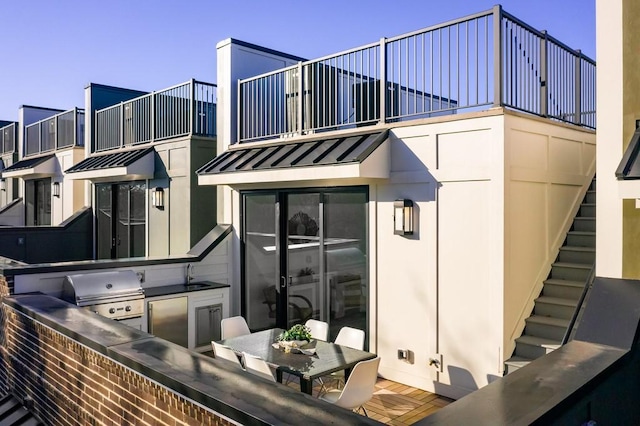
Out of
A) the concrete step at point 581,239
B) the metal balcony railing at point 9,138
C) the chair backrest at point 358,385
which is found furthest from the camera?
the metal balcony railing at point 9,138

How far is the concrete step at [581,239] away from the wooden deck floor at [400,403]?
8.80 ft

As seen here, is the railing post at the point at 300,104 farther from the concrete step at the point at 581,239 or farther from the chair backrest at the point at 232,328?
the concrete step at the point at 581,239

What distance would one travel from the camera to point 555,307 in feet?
19.4

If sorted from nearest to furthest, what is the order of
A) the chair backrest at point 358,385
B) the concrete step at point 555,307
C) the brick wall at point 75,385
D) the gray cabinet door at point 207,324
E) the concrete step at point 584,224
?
1. the brick wall at point 75,385
2. the chair backrest at point 358,385
3. the concrete step at point 555,307
4. the concrete step at point 584,224
5. the gray cabinet door at point 207,324

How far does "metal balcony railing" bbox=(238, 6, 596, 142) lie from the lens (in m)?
5.68

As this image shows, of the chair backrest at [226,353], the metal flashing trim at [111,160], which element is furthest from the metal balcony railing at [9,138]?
the chair backrest at [226,353]

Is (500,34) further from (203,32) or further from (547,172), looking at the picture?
(203,32)

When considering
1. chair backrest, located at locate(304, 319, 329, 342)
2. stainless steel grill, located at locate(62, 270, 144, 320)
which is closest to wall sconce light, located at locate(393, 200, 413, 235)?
chair backrest, located at locate(304, 319, 329, 342)

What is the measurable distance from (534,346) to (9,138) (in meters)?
20.1

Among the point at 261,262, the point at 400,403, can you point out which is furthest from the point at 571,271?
the point at 261,262

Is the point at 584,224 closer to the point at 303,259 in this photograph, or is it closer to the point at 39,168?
the point at 303,259

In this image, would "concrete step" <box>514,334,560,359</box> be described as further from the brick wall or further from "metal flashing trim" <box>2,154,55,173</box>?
"metal flashing trim" <box>2,154,55,173</box>

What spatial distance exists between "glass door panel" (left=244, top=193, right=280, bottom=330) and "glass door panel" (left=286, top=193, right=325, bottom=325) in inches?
11.4

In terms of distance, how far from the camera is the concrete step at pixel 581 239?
654cm
